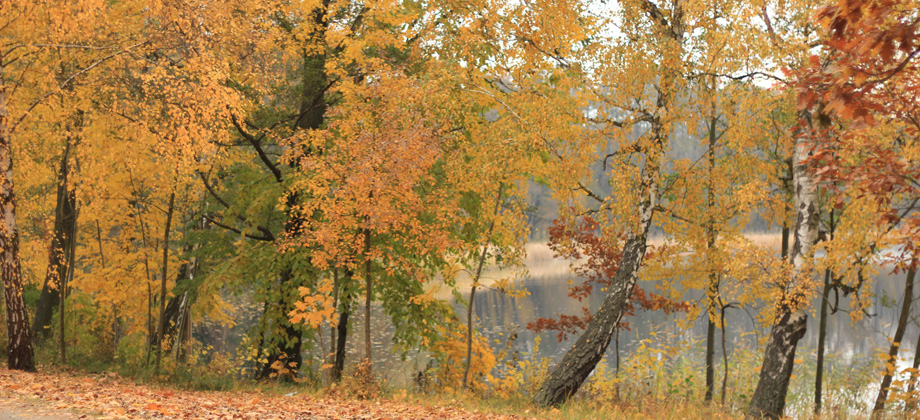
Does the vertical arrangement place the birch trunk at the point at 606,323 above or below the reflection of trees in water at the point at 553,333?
above

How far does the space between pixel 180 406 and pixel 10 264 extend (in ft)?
15.7

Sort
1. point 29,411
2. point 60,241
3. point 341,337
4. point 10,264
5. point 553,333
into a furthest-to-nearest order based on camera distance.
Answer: point 553,333
point 60,241
point 341,337
point 10,264
point 29,411

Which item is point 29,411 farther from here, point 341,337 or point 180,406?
point 341,337

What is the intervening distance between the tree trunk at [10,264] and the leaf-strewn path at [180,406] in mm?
765

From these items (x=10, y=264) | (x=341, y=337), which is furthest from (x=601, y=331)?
(x=10, y=264)

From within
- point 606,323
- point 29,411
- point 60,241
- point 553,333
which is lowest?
point 553,333

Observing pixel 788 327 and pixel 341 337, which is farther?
pixel 341 337

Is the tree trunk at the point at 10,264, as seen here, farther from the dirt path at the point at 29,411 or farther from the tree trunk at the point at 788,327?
the tree trunk at the point at 788,327

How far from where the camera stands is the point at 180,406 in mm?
6977

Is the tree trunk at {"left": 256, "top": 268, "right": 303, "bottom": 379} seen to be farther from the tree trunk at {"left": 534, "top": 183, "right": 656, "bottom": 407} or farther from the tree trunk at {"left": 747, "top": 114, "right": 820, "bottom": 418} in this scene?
the tree trunk at {"left": 747, "top": 114, "right": 820, "bottom": 418}

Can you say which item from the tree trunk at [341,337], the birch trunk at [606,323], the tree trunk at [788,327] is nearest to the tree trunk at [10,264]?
the tree trunk at [341,337]

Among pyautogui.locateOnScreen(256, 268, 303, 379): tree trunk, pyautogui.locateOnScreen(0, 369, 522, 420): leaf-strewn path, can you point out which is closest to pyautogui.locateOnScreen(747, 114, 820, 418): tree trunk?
pyautogui.locateOnScreen(0, 369, 522, 420): leaf-strewn path

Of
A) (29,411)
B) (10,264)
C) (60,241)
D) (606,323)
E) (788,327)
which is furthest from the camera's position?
(60,241)

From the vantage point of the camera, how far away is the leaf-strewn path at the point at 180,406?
635 centimetres
